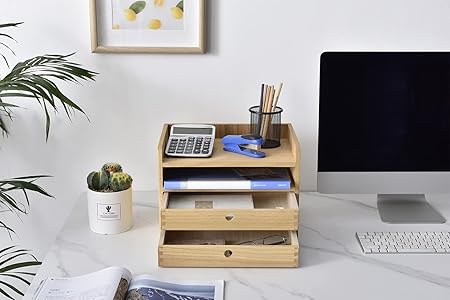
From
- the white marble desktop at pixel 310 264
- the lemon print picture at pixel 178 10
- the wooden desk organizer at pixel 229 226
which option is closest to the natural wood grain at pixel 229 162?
the wooden desk organizer at pixel 229 226

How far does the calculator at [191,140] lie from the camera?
166cm

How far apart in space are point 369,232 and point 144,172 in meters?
0.67

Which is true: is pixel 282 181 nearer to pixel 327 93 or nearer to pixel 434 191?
pixel 327 93

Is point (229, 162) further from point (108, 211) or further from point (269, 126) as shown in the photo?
point (108, 211)

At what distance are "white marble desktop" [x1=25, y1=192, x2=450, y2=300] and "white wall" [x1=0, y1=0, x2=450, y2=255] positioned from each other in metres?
0.23

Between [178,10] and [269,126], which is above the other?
[178,10]

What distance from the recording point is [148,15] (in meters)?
1.88

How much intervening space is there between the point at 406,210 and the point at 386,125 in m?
0.25

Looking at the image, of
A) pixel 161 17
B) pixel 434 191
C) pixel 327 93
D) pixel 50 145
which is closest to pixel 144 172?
pixel 50 145

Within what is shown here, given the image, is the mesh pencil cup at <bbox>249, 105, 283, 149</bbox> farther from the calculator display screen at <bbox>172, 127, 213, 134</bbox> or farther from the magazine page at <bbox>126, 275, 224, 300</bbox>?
the magazine page at <bbox>126, 275, 224, 300</bbox>

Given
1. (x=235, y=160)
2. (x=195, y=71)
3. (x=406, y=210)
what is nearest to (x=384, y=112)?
(x=406, y=210)

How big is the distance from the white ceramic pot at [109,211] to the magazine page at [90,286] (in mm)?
231

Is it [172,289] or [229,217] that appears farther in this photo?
[229,217]

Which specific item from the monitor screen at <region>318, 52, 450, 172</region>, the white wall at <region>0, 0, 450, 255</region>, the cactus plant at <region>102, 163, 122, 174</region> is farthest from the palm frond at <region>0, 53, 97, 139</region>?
the monitor screen at <region>318, 52, 450, 172</region>
